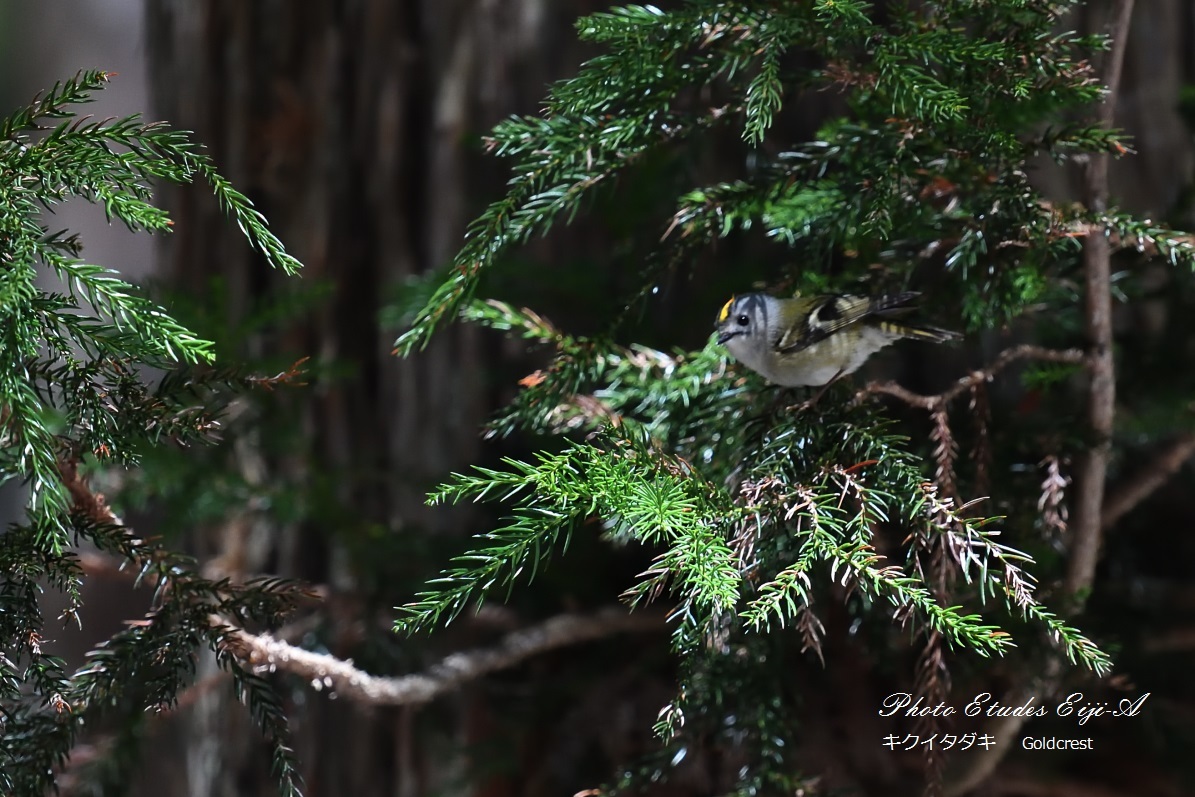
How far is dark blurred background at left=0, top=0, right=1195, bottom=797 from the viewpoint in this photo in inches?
85.7

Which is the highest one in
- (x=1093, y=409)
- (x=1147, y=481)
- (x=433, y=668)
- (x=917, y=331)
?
(x=917, y=331)

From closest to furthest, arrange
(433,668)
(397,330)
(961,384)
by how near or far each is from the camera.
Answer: (961,384) < (433,668) < (397,330)

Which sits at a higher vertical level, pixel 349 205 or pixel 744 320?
pixel 349 205

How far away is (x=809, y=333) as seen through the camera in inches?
59.4

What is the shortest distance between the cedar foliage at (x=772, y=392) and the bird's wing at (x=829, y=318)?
0.14 feet

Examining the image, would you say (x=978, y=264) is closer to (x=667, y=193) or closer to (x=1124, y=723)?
(x=667, y=193)

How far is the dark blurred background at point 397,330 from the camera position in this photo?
218 centimetres

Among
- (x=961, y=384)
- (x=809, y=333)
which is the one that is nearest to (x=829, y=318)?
(x=809, y=333)

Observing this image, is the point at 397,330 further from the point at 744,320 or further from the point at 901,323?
the point at 901,323

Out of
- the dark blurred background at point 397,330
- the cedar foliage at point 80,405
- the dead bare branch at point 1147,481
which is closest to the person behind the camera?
the cedar foliage at point 80,405

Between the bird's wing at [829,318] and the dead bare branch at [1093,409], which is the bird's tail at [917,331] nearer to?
the bird's wing at [829,318]

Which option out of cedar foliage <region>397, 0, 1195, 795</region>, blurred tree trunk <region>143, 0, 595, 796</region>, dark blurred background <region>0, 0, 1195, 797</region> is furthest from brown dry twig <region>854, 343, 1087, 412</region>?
blurred tree trunk <region>143, 0, 595, 796</region>

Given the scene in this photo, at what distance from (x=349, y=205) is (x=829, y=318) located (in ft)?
5.18

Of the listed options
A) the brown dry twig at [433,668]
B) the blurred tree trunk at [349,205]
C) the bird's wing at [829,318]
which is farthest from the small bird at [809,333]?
the blurred tree trunk at [349,205]
